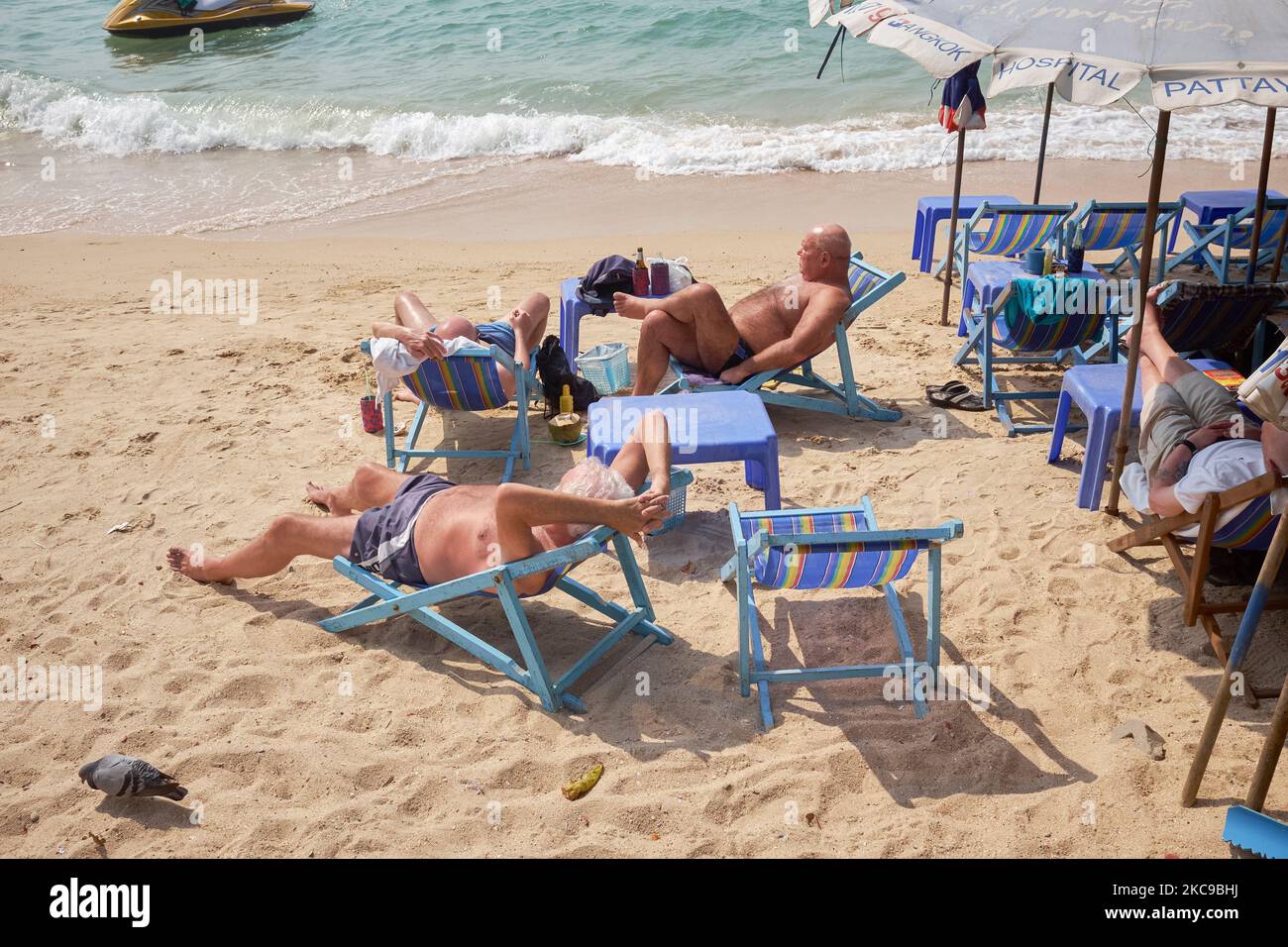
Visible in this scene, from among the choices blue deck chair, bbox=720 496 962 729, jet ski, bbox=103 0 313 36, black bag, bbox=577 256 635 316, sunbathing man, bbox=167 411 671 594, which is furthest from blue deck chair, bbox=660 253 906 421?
jet ski, bbox=103 0 313 36

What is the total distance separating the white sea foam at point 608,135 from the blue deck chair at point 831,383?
6291mm

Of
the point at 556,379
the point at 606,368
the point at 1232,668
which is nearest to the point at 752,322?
the point at 606,368

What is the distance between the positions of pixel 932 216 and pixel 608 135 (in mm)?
6505

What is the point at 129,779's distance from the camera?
3135 mm

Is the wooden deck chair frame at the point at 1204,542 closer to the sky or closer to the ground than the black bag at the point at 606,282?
closer to the ground

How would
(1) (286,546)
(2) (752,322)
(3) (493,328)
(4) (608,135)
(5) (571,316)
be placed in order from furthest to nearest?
1. (4) (608,135)
2. (5) (571,316)
3. (2) (752,322)
4. (3) (493,328)
5. (1) (286,546)

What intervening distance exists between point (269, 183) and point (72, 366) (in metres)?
6.09

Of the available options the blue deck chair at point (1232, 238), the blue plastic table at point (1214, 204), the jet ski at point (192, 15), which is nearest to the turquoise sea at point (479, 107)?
the jet ski at point (192, 15)

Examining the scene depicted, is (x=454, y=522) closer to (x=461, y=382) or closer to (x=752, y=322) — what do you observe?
(x=461, y=382)

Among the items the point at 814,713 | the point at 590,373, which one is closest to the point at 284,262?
the point at 590,373

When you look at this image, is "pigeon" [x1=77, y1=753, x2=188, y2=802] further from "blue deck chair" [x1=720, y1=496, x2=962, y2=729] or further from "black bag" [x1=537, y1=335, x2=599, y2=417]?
"black bag" [x1=537, y1=335, x2=599, y2=417]

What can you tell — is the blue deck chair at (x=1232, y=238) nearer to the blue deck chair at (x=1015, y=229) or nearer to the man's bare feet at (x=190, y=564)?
the blue deck chair at (x=1015, y=229)

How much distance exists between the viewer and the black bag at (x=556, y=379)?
229 inches
